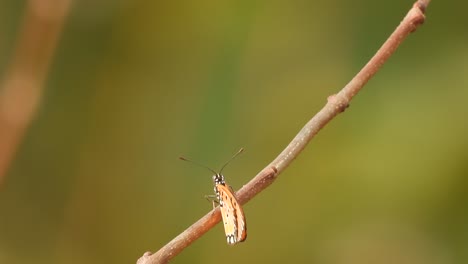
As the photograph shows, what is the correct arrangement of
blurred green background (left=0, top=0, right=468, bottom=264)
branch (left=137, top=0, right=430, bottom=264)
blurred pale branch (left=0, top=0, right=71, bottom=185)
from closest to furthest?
1. branch (left=137, top=0, right=430, bottom=264)
2. blurred pale branch (left=0, top=0, right=71, bottom=185)
3. blurred green background (left=0, top=0, right=468, bottom=264)

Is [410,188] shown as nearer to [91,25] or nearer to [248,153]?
[248,153]

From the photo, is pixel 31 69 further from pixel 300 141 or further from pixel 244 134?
pixel 300 141

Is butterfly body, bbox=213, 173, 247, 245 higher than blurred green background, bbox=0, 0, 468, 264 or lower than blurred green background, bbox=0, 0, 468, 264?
lower

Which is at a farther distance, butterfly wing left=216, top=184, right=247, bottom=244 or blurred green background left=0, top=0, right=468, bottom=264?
blurred green background left=0, top=0, right=468, bottom=264

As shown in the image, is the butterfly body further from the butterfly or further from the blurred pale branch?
the blurred pale branch

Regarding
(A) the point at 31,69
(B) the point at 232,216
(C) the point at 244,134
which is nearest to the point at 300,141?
(B) the point at 232,216

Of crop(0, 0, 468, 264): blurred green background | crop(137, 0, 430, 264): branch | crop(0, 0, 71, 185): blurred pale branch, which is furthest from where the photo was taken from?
crop(0, 0, 468, 264): blurred green background

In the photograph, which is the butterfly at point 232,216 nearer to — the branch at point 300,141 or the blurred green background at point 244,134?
the branch at point 300,141

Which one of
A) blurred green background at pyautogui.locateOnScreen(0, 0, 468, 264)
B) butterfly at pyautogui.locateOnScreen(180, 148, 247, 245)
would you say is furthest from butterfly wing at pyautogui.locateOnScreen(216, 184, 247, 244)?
blurred green background at pyautogui.locateOnScreen(0, 0, 468, 264)
